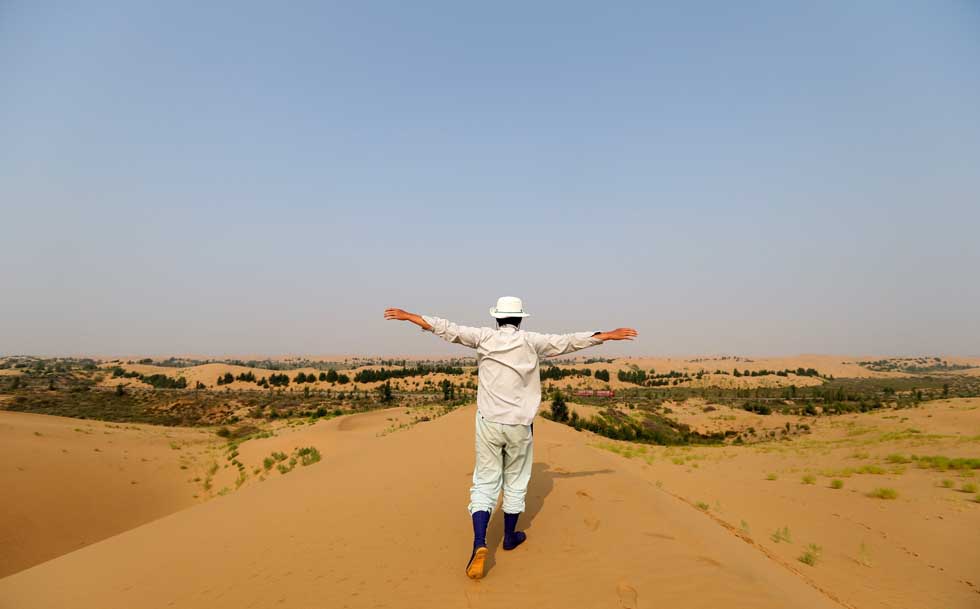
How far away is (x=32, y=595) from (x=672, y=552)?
698cm

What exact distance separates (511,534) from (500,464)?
1.03 m

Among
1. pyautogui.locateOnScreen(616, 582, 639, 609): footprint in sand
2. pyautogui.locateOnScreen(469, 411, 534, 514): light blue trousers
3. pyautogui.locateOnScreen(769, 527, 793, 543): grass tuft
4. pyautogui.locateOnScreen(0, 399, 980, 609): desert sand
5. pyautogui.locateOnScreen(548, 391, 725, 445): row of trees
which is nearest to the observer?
pyautogui.locateOnScreen(616, 582, 639, 609): footprint in sand

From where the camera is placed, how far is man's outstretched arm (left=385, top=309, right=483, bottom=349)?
194 inches

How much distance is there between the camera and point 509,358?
4887mm

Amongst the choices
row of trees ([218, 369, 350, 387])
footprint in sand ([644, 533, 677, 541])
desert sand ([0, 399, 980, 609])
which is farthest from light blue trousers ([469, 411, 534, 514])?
row of trees ([218, 369, 350, 387])

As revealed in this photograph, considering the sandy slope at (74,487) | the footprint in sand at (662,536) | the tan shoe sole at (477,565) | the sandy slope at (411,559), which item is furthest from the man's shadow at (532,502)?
the sandy slope at (74,487)

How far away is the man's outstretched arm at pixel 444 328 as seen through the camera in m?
4.93

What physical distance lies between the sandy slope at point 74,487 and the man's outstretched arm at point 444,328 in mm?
11880

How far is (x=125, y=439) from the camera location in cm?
2250

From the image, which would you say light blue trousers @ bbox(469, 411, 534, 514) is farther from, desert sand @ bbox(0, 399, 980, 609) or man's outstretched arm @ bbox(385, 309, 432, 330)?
man's outstretched arm @ bbox(385, 309, 432, 330)

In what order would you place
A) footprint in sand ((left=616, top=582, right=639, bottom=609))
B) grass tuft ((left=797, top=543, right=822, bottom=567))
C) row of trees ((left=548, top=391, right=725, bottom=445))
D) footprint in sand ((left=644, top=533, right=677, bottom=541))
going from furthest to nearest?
row of trees ((left=548, top=391, right=725, bottom=445)), grass tuft ((left=797, top=543, right=822, bottom=567)), footprint in sand ((left=644, top=533, right=677, bottom=541)), footprint in sand ((left=616, top=582, right=639, bottom=609))

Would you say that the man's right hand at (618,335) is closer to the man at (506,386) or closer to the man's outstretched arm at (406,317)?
the man at (506,386)

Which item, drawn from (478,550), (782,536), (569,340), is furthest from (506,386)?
(782,536)

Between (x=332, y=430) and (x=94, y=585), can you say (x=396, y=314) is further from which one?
(x=332, y=430)
